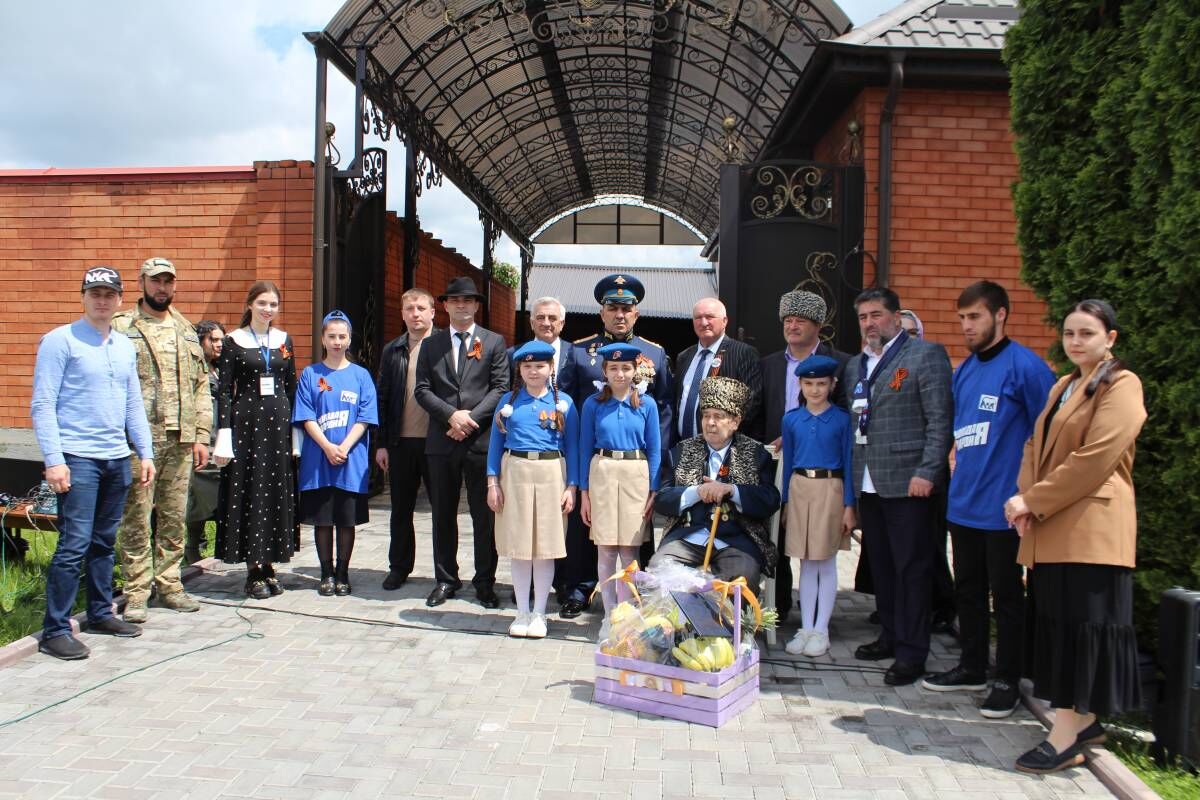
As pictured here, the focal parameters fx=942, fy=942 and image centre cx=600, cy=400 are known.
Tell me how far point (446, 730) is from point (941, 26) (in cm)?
722

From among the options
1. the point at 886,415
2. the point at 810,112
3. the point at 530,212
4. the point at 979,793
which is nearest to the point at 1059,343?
the point at 886,415

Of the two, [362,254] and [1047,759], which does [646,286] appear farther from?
[1047,759]

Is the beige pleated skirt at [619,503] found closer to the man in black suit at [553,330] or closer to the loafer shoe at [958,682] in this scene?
the man in black suit at [553,330]

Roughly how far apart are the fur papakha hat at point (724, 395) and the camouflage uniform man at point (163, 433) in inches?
124

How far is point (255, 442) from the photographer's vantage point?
6.07 metres

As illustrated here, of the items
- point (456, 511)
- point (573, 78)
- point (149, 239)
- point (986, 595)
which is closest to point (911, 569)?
point (986, 595)

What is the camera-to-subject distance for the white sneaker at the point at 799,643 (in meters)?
5.20

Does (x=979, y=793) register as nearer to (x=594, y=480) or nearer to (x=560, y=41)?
(x=594, y=480)

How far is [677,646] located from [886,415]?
1.60 meters

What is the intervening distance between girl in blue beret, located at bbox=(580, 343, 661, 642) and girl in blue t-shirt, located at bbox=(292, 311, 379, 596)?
70.9 inches

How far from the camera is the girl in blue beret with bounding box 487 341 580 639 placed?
5.33m

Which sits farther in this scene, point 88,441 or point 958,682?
point 88,441

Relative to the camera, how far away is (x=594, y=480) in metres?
5.27

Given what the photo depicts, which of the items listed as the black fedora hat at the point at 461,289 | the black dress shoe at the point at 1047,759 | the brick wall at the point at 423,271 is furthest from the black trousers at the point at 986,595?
the brick wall at the point at 423,271
